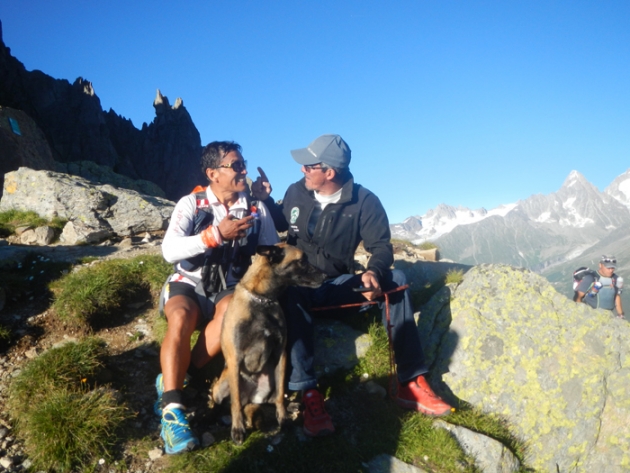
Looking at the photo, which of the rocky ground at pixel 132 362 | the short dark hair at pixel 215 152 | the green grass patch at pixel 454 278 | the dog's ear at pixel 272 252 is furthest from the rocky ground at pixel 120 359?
the green grass patch at pixel 454 278

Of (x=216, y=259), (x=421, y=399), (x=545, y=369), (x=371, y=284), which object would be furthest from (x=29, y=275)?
(x=545, y=369)

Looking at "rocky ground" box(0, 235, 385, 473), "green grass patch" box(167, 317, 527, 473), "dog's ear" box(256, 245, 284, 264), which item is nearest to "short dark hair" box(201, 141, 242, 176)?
"dog's ear" box(256, 245, 284, 264)

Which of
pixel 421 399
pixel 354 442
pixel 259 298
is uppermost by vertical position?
pixel 259 298

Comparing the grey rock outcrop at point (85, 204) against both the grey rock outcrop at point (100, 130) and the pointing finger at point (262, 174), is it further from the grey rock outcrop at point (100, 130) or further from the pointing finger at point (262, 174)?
the grey rock outcrop at point (100, 130)

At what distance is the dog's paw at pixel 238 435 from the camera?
14.8ft

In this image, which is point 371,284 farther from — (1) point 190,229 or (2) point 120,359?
(2) point 120,359

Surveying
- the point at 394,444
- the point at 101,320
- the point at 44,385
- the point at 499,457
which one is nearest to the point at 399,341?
the point at 394,444

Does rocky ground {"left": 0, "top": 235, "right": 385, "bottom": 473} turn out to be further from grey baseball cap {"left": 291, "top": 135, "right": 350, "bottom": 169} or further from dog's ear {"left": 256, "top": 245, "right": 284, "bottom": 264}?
grey baseball cap {"left": 291, "top": 135, "right": 350, "bottom": 169}

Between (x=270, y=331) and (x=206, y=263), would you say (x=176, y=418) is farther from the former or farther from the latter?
(x=206, y=263)

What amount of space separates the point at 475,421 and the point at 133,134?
101 m

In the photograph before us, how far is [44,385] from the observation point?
4707 mm

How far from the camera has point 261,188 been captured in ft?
20.7

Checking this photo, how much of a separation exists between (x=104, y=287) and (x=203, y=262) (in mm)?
2855

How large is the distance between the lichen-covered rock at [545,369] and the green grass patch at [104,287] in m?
5.53
